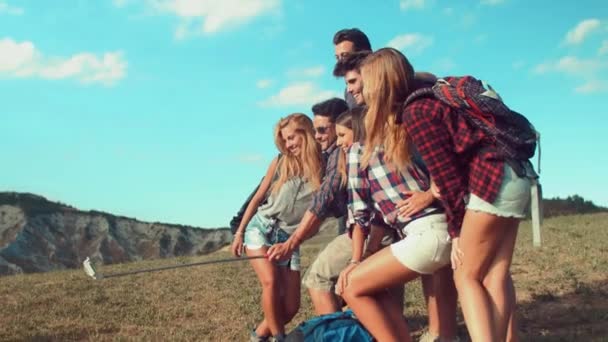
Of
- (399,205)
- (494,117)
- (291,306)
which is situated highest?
→ (494,117)

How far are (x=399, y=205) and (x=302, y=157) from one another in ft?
4.99

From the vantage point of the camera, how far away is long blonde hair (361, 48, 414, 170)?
12.2ft

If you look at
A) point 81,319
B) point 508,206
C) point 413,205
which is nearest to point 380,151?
point 413,205

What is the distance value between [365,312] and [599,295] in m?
3.93

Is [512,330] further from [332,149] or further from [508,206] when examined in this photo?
[332,149]

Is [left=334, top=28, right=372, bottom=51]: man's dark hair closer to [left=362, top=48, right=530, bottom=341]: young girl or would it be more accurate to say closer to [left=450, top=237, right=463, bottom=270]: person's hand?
[left=362, top=48, right=530, bottom=341]: young girl

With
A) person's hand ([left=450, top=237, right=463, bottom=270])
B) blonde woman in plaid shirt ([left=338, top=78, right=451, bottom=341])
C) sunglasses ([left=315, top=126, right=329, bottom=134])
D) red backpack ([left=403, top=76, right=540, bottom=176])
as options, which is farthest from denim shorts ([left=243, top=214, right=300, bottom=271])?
red backpack ([left=403, top=76, right=540, bottom=176])

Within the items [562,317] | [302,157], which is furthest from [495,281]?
[562,317]

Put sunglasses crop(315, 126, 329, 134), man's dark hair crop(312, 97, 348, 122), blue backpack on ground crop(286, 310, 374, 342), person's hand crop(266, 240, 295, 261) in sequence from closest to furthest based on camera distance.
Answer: blue backpack on ground crop(286, 310, 374, 342) < person's hand crop(266, 240, 295, 261) < man's dark hair crop(312, 97, 348, 122) < sunglasses crop(315, 126, 329, 134)

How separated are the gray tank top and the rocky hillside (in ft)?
80.9

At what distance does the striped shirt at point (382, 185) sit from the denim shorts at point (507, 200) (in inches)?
18.2

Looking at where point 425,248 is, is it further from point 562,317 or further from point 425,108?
point 562,317

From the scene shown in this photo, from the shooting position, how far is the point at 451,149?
11.6 feet

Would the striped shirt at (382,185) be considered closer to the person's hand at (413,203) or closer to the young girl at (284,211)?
the person's hand at (413,203)
